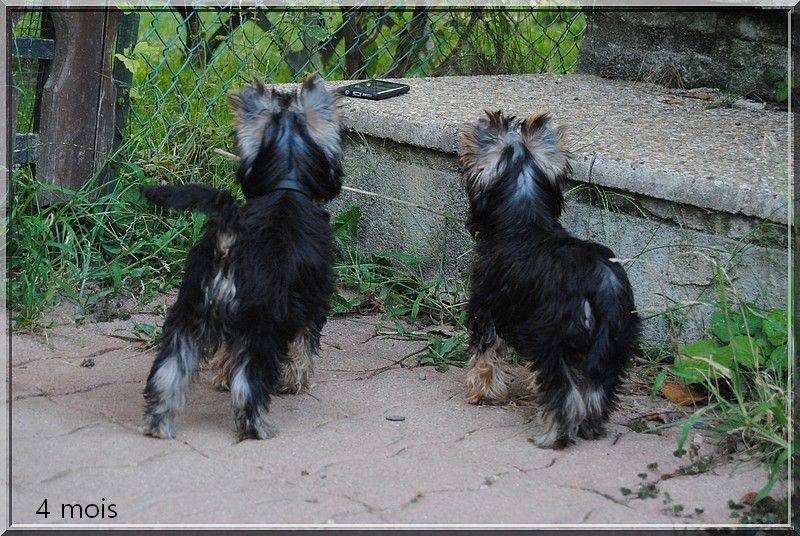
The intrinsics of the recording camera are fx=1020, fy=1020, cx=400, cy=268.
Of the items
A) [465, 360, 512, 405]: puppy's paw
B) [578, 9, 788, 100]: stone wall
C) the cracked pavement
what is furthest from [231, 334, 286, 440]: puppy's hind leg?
[578, 9, 788, 100]: stone wall

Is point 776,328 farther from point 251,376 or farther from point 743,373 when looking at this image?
point 251,376

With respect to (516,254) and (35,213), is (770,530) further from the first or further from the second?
(35,213)

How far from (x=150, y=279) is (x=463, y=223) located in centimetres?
180

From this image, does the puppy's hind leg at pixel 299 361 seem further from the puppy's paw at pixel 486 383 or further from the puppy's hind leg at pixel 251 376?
the puppy's paw at pixel 486 383

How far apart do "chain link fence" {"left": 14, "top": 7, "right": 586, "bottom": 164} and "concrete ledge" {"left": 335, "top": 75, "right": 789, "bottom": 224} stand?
0.87m

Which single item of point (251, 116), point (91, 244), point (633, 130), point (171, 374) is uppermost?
point (633, 130)

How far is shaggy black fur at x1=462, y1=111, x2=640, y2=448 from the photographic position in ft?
13.7

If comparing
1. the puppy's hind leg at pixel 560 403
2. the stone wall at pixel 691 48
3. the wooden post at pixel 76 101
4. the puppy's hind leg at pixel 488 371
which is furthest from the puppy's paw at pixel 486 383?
the stone wall at pixel 691 48

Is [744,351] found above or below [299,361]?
above

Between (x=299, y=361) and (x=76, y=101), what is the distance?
2.37m

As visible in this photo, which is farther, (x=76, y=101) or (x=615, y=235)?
(x=76, y=101)

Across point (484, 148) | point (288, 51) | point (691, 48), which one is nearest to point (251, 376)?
point (484, 148)

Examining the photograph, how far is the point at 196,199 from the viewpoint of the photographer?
3932 millimetres

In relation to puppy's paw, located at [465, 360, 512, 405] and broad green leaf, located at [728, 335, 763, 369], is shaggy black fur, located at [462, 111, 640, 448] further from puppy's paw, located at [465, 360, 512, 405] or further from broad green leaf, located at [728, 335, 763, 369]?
broad green leaf, located at [728, 335, 763, 369]
